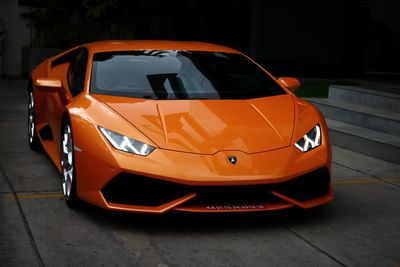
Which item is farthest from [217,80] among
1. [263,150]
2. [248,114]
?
[263,150]

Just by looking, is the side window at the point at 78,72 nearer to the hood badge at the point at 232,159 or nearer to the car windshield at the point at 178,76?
the car windshield at the point at 178,76

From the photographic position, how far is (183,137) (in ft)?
17.4

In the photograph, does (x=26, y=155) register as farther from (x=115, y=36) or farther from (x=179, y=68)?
(x=115, y=36)

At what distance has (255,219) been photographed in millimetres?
5531

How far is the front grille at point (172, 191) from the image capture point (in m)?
5.07

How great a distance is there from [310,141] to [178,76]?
134cm

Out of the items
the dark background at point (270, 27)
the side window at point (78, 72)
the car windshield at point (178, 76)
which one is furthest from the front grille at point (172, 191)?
the dark background at point (270, 27)

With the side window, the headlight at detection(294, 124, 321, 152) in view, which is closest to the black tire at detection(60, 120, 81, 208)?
the side window

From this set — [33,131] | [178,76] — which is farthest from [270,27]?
[178,76]

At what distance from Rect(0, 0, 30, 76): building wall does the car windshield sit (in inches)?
369

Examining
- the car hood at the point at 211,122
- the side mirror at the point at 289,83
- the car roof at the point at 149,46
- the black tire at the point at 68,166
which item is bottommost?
the black tire at the point at 68,166

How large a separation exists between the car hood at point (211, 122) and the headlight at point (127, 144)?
94mm

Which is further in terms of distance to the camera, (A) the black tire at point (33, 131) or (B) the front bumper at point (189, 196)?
(A) the black tire at point (33, 131)

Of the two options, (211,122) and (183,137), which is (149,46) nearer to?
(211,122)
